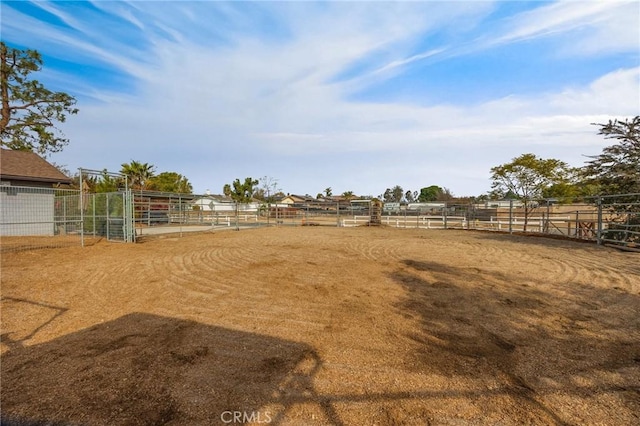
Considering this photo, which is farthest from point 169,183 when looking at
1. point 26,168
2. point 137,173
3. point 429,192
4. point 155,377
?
point 429,192

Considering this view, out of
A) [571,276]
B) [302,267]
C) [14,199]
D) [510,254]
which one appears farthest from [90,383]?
[14,199]

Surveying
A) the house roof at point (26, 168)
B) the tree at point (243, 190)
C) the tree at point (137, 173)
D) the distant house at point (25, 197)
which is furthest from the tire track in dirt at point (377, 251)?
the tree at point (243, 190)

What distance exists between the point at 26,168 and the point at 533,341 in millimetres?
20176

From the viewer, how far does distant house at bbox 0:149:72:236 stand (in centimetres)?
1236

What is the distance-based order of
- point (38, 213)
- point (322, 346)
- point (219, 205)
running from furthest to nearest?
point (219, 205) < point (38, 213) < point (322, 346)

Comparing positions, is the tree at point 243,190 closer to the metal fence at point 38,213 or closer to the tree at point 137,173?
the tree at point 137,173

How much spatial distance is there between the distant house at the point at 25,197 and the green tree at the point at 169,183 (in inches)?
658

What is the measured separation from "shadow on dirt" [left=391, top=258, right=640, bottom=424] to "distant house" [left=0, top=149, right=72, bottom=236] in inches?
542

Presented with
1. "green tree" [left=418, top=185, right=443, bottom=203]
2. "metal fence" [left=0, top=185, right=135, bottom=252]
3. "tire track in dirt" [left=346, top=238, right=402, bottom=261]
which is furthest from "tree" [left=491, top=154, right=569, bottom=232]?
"green tree" [left=418, top=185, right=443, bottom=203]

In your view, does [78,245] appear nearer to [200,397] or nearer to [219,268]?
[219,268]

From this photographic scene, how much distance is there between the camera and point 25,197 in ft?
41.7

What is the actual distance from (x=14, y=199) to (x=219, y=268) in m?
12.2

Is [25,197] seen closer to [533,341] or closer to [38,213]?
[38,213]

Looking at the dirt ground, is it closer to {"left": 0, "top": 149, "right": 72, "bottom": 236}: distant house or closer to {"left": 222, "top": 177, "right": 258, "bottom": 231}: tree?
{"left": 0, "top": 149, "right": 72, "bottom": 236}: distant house
